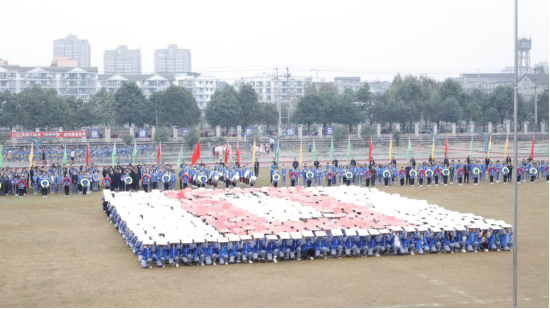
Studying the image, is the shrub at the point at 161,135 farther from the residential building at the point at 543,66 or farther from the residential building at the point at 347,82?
the residential building at the point at 347,82

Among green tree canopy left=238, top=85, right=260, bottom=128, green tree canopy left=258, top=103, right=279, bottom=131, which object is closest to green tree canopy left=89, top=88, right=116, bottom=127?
green tree canopy left=238, top=85, right=260, bottom=128

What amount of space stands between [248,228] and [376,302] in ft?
20.0

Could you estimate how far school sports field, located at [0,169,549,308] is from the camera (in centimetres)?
1612

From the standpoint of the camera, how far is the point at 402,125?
79938 mm

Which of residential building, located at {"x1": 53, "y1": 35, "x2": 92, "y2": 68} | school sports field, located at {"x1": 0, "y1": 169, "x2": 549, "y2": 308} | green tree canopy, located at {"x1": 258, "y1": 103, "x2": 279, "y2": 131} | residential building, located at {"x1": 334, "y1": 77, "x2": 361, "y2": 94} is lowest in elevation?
school sports field, located at {"x1": 0, "y1": 169, "x2": 549, "y2": 308}

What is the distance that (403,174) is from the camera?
125 ft

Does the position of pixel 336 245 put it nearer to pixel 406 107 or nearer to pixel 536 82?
pixel 536 82

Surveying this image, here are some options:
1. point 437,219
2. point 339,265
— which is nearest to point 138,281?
point 339,265

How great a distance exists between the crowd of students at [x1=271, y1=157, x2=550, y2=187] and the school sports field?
45.7 feet

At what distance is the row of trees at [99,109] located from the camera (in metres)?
65.9

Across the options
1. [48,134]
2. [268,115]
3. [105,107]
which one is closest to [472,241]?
[48,134]

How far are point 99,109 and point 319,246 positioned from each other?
5666 cm

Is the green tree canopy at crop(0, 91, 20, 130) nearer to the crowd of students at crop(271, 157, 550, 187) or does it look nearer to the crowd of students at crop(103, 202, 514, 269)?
the crowd of students at crop(271, 157, 550, 187)

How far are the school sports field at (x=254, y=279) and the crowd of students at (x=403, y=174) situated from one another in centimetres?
1393
